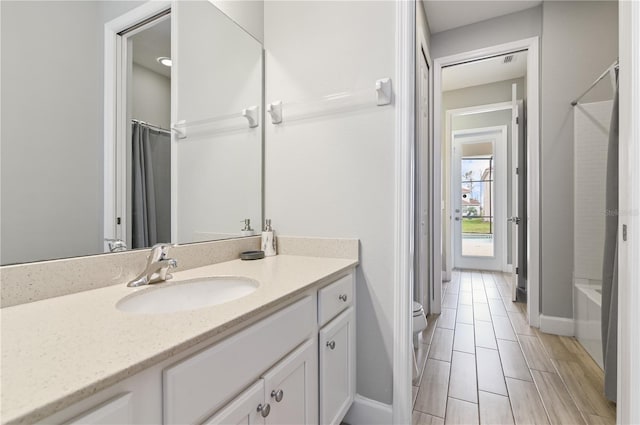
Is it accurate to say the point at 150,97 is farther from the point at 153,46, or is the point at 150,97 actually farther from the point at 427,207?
the point at 427,207

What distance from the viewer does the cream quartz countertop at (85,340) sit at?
40cm

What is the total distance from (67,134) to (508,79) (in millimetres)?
4833

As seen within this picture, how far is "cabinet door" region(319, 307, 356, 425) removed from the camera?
1.09 m

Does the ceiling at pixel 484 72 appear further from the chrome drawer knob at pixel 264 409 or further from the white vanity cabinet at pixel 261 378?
the chrome drawer knob at pixel 264 409

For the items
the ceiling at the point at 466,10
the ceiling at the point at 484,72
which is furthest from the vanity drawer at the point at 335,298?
the ceiling at the point at 484,72

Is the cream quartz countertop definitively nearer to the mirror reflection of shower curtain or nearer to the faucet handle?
the faucet handle

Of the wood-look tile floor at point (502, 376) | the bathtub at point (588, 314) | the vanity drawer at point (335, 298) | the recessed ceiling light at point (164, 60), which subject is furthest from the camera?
the bathtub at point (588, 314)

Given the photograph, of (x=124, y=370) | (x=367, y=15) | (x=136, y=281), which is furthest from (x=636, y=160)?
(x=136, y=281)

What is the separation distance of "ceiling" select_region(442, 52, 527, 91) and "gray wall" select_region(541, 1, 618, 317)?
1013 mm

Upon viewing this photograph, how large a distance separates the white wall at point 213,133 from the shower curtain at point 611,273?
1.95m

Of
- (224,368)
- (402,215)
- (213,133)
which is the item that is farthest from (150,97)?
(402,215)

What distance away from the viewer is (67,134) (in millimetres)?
892

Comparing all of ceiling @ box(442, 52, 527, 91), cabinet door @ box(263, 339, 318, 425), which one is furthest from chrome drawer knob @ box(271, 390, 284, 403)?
ceiling @ box(442, 52, 527, 91)

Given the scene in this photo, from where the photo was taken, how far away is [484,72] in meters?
3.76
